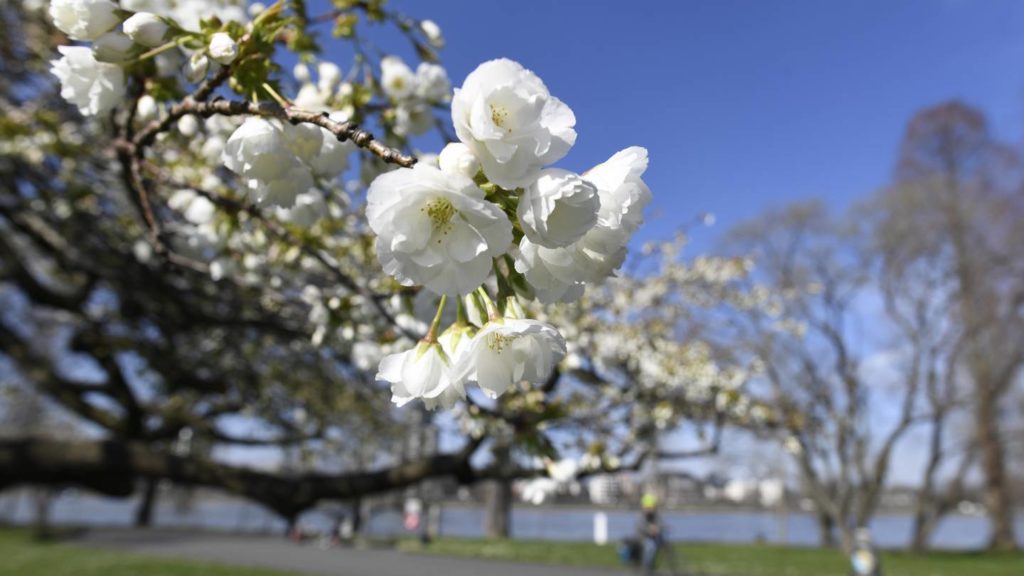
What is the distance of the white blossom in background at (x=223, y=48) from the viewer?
972mm

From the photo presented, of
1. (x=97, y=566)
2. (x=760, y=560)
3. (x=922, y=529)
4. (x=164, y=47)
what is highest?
(x=164, y=47)

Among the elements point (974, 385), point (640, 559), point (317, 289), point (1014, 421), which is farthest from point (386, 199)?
point (1014, 421)

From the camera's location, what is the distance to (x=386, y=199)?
667mm

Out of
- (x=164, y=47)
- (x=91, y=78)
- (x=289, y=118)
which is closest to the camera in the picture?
(x=289, y=118)

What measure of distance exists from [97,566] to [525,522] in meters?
30.0

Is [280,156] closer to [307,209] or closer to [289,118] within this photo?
[289,118]

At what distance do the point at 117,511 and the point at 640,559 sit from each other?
156 ft

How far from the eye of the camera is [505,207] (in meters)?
0.72

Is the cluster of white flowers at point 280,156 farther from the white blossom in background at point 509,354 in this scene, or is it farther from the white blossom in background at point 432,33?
the white blossom in background at point 432,33

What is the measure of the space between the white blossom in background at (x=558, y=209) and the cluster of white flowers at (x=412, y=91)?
4.19 feet

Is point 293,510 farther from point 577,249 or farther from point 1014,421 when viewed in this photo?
point 1014,421

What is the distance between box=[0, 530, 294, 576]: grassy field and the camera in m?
9.07

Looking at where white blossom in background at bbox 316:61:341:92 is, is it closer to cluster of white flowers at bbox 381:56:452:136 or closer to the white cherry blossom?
cluster of white flowers at bbox 381:56:452:136

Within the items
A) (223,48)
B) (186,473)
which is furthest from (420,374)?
(186,473)
